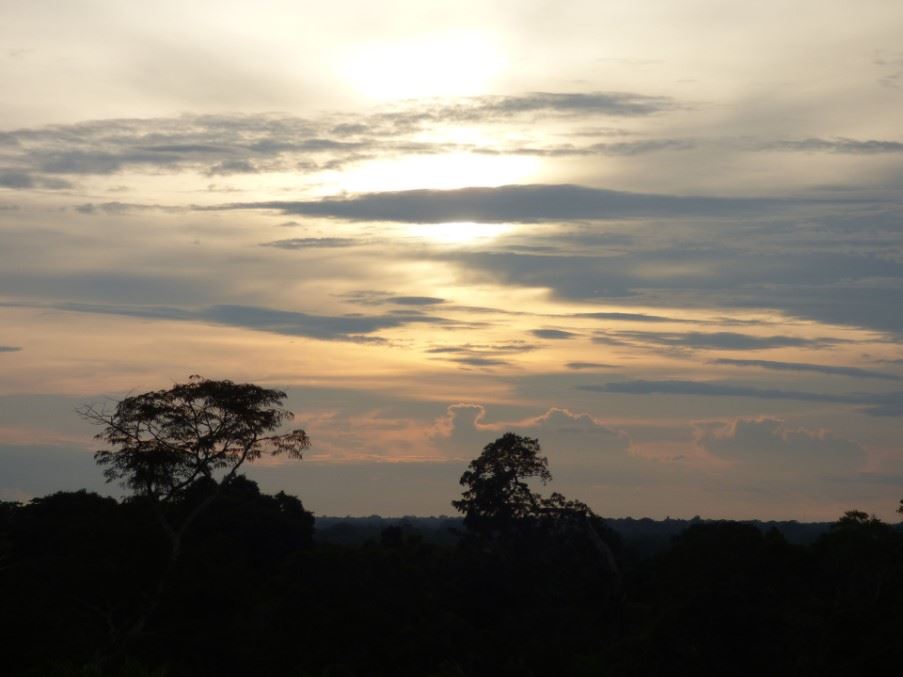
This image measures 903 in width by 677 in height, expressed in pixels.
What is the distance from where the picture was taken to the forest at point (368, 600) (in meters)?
60.0

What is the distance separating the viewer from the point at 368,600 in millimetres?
76812

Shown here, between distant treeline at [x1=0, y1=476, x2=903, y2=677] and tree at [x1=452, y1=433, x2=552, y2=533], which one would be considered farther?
tree at [x1=452, y1=433, x2=552, y2=533]

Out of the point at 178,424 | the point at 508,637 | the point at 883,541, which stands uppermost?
the point at 178,424

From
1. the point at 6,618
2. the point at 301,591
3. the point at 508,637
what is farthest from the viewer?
the point at 508,637

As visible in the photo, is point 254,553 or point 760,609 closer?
point 760,609

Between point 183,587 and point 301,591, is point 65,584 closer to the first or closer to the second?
point 183,587

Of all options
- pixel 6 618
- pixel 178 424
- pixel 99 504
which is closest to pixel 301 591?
pixel 178 424

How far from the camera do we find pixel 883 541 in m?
87.8

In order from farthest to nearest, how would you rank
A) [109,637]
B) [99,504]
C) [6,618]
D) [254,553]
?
[254,553]
[99,504]
[109,637]
[6,618]

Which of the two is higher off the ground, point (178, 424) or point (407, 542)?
point (178, 424)

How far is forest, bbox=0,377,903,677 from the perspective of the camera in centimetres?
5997

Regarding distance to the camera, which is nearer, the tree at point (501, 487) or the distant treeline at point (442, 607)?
the distant treeline at point (442, 607)

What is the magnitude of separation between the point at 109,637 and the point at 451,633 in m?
20.4

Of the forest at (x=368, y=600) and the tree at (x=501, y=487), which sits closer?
the forest at (x=368, y=600)
